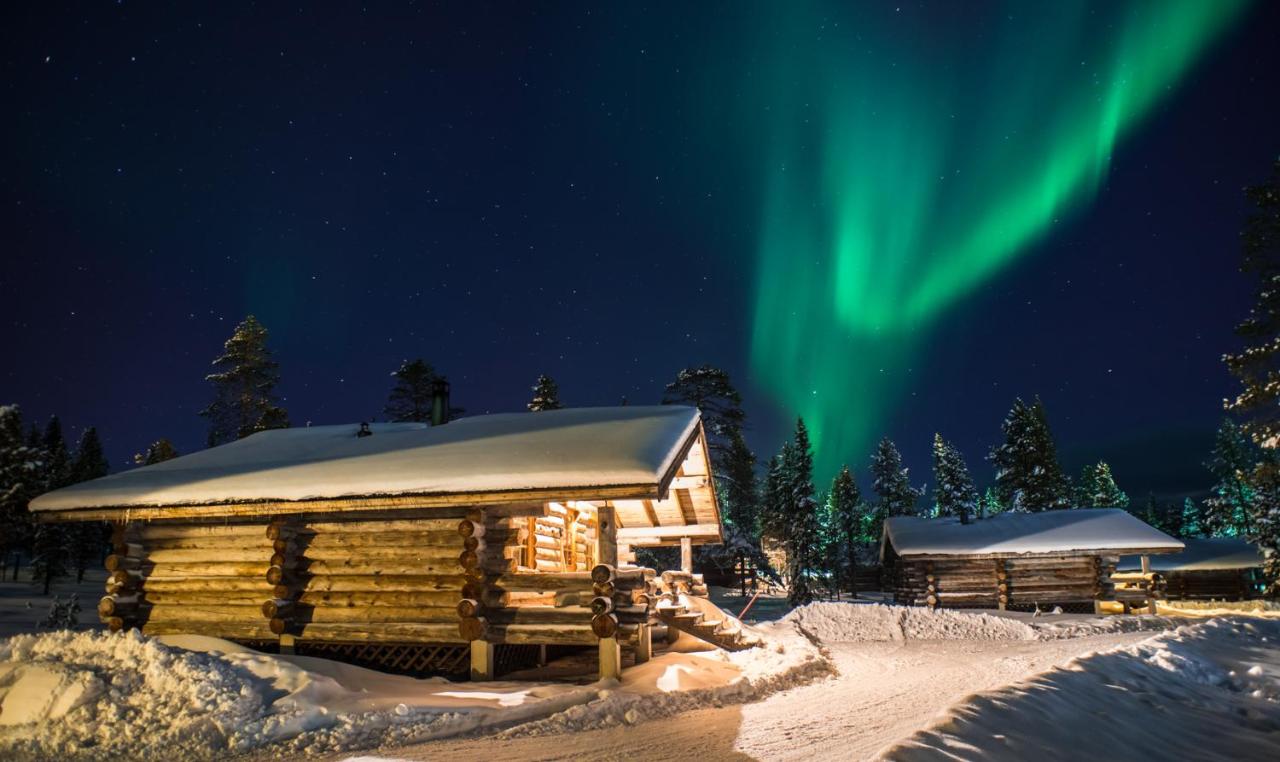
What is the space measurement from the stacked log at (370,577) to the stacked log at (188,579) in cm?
57

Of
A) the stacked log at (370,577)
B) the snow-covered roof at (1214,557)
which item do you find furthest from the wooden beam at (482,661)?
the snow-covered roof at (1214,557)

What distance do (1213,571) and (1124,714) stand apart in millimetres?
48592

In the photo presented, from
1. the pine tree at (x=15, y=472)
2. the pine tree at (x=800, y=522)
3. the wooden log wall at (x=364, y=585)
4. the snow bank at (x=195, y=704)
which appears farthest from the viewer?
the pine tree at (x=800, y=522)

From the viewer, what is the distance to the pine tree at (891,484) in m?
53.8

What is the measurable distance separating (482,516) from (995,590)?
25419mm

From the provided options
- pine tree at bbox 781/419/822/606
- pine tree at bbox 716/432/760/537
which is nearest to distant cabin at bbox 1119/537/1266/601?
pine tree at bbox 781/419/822/606

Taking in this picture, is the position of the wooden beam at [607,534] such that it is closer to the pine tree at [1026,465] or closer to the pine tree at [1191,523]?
the pine tree at [1026,465]

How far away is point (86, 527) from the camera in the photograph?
46.6m

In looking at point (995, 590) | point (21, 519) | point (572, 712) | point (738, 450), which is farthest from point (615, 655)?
point (21, 519)

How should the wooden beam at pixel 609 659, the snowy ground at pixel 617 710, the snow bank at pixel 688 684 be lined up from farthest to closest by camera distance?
the wooden beam at pixel 609 659, the snow bank at pixel 688 684, the snowy ground at pixel 617 710

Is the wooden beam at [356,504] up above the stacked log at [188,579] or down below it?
above

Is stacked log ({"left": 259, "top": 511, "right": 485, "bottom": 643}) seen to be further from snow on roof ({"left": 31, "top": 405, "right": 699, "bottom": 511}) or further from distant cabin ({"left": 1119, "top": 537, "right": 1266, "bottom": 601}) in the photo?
distant cabin ({"left": 1119, "top": 537, "right": 1266, "bottom": 601})

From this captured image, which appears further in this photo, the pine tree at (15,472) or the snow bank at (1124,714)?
the pine tree at (15,472)

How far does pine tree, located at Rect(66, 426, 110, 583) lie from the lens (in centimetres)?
4244
